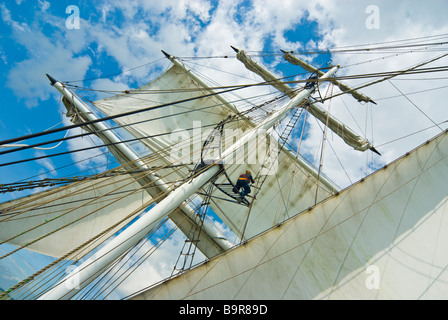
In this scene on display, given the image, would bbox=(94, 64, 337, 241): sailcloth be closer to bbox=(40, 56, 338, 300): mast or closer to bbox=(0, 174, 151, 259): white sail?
bbox=(0, 174, 151, 259): white sail

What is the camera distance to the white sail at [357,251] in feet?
12.7

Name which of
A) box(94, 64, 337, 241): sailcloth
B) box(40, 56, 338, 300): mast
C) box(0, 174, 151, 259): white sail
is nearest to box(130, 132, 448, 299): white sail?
box(40, 56, 338, 300): mast

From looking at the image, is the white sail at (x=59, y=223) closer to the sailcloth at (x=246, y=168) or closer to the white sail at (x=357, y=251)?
the sailcloth at (x=246, y=168)

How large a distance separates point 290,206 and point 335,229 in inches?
303

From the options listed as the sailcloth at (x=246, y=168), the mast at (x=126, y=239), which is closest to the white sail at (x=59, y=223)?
the sailcloth at (x=246, y=168)

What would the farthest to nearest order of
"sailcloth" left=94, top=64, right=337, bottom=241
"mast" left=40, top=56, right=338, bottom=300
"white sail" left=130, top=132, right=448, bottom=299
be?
"sailcloth" left=94, top=64, right=337, bottom=241 → "white sail" left=130, top=132, right=448, bottom=299 → "mast" left=40, top=56, right=338, bottom=300

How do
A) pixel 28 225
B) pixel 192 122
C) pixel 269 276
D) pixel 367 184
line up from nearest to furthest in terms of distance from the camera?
pixel 269 276 < pixel 367 184 < pixel 28 225 < pixel 192 122

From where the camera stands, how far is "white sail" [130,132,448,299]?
3.88m

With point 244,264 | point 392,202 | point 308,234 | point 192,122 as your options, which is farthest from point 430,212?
point 192,122

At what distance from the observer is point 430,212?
14.5 ft

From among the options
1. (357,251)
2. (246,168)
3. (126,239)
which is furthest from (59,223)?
(357,251)

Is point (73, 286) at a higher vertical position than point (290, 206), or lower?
lower

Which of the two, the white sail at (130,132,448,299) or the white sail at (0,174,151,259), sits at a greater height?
the white sail at (0,174,151,259)
